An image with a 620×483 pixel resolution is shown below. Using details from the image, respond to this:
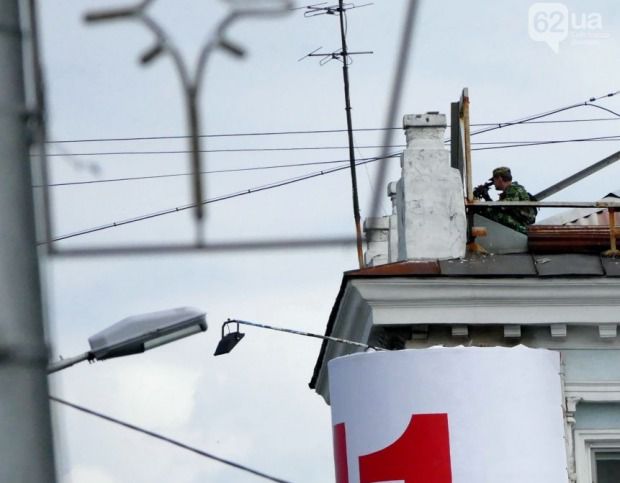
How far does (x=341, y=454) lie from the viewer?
580 inches

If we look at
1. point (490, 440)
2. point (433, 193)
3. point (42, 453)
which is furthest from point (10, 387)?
point (433, 193)

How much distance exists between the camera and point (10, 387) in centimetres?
213

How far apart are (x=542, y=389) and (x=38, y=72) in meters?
12.5

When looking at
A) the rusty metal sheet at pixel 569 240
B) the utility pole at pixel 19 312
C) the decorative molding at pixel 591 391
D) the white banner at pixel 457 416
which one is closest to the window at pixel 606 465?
the decorative molding at pixel 591 391

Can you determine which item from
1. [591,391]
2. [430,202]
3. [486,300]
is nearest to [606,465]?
[591,391]

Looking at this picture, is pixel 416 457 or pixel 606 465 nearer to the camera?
pixel 416 457

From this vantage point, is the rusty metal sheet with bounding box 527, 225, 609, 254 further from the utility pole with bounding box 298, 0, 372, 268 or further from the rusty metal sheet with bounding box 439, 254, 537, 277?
the utility pole with bounding box 298, 0, 372, 268

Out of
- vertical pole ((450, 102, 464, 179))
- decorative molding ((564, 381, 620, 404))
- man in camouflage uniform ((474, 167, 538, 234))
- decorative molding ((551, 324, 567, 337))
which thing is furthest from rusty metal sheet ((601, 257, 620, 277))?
vertical pole ((450, 102, 464, 179))

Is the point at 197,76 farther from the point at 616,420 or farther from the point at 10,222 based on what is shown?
the point at 616,420

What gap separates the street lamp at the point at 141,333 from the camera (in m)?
3.49

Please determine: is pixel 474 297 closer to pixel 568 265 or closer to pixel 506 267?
pixel 506 267

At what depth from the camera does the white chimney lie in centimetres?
1509

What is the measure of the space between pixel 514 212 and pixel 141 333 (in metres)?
12.1

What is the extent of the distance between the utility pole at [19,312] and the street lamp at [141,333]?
1.30 meters
